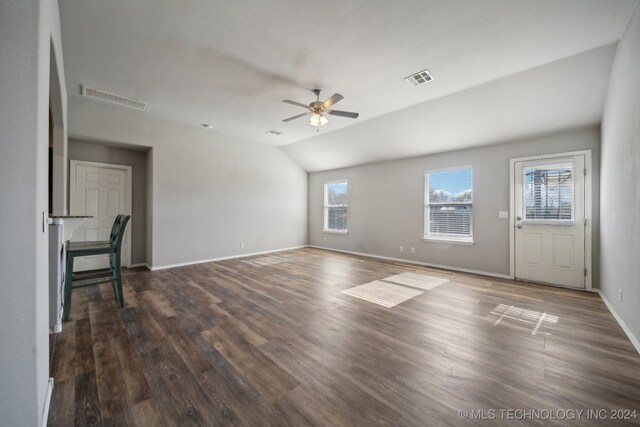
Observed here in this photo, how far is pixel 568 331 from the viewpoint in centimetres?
248

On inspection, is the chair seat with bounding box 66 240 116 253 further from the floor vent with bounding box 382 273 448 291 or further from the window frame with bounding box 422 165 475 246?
the window frame with bounding box 422 165 475 246

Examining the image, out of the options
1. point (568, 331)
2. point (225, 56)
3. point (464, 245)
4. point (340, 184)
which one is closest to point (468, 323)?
point (568, 331)

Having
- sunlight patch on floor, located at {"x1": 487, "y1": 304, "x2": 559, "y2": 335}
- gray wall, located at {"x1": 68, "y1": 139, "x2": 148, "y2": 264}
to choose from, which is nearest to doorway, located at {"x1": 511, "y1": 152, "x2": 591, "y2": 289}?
sunlight patch on floor, located at {"x1": 487, "y1": 304, "x2": 559, "y2": 335}

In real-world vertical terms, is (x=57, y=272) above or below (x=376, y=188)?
below

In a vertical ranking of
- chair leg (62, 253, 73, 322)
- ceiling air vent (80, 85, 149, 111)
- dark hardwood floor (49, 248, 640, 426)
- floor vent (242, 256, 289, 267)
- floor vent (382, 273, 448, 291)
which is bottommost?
dark hardwood floor (49, 248, 640, 426)

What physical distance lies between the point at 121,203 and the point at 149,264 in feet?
4.52

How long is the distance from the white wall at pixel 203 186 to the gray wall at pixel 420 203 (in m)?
1.58

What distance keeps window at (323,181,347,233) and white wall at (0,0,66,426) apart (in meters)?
6.37

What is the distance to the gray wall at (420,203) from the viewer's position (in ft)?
14.3

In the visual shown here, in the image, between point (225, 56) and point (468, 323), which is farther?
point (225, 56)

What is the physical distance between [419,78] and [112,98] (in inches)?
182

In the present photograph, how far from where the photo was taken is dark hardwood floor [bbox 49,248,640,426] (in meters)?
1.50

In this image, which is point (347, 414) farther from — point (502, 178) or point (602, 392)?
point (502, 178)

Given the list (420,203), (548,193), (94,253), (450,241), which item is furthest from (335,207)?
(94,253)
